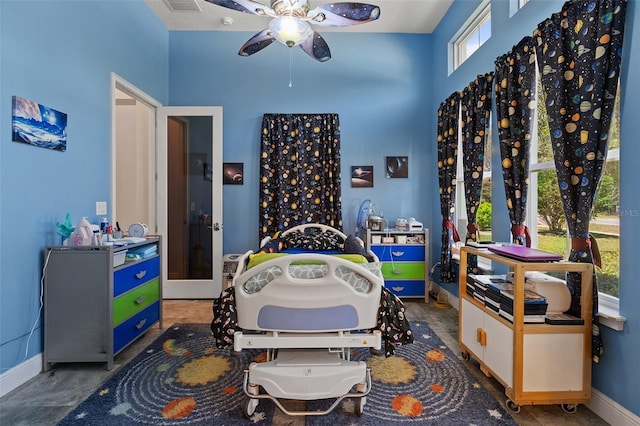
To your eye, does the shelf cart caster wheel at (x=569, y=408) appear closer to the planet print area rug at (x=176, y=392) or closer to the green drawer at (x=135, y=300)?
the planet print area rug at (x=176, y=392)

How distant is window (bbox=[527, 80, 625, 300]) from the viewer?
1.68 meters

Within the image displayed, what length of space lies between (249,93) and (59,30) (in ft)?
6.48

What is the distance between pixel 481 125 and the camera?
2646 millimetres

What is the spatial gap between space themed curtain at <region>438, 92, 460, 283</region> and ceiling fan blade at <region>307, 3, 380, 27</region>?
152cm

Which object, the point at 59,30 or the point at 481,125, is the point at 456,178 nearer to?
the point at 481,125

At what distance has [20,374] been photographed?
1913mm

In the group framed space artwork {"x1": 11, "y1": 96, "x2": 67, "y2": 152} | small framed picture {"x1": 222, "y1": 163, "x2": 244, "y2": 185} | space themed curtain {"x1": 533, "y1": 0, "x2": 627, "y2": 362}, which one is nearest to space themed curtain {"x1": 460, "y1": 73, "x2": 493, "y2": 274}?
space themed curtain {"x1": 533, "y1": 0, "x2": 627, "y2": 362}

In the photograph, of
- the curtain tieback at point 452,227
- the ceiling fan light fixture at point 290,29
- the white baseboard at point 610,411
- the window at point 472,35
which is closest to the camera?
the white baseboard at point 610,411

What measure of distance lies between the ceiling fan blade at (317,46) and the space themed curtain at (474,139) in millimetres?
1369

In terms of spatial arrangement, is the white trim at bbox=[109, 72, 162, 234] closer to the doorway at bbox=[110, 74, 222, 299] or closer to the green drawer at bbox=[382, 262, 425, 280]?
the doorway at bbox=[110, 74, 222, 299]

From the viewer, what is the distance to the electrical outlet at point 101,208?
102 inches

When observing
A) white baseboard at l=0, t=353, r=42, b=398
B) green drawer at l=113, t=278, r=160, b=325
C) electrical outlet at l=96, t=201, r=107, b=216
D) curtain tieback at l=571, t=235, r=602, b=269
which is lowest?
white baseboard at l=0, t=353, r=42, b=398

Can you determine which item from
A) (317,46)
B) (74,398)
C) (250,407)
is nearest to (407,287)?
(250,407)

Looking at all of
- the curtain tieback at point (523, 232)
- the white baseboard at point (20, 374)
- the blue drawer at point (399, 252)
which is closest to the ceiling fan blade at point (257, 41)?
the blue drawer at point (399, 252)
